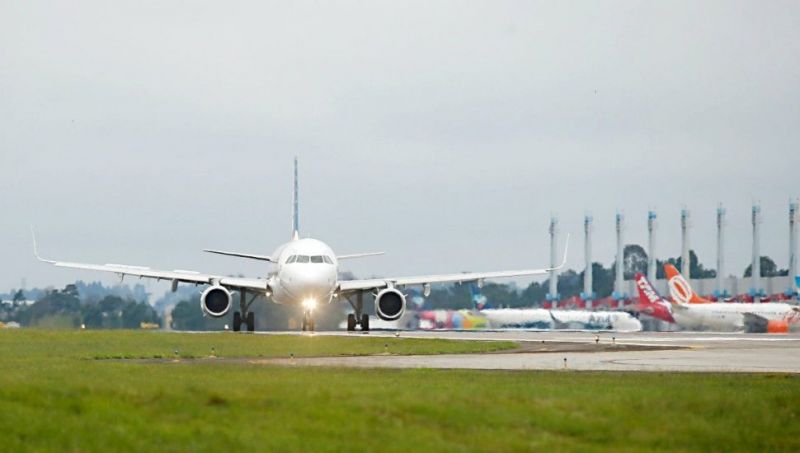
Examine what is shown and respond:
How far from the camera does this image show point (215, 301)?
238 feet

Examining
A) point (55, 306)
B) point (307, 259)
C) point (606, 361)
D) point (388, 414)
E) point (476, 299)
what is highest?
point (307, 259)

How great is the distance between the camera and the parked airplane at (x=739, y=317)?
96.5 metres

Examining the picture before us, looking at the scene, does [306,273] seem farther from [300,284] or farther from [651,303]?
[651,303]

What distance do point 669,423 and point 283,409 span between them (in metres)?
5.53

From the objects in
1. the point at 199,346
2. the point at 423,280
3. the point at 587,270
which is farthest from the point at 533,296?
the point at 199,346

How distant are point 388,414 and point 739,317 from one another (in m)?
83.9

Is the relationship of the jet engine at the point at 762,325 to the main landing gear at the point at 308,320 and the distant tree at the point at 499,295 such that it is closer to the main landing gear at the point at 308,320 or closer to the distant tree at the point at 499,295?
the main landing gear at the point at 308,320

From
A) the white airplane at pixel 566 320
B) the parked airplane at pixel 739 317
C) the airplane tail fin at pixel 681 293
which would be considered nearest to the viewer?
the parked airplane at pixel 739 317

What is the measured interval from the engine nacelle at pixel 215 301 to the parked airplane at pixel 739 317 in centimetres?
4136

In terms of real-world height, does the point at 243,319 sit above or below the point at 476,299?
below

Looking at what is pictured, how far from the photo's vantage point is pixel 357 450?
16.7 metres

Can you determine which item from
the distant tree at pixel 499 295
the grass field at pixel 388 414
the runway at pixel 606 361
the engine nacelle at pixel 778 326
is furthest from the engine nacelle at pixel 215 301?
the distant tree at pixel 499 295

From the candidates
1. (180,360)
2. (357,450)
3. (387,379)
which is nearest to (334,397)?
(357,450)

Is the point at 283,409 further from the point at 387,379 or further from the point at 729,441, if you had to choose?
the point at 387,379
